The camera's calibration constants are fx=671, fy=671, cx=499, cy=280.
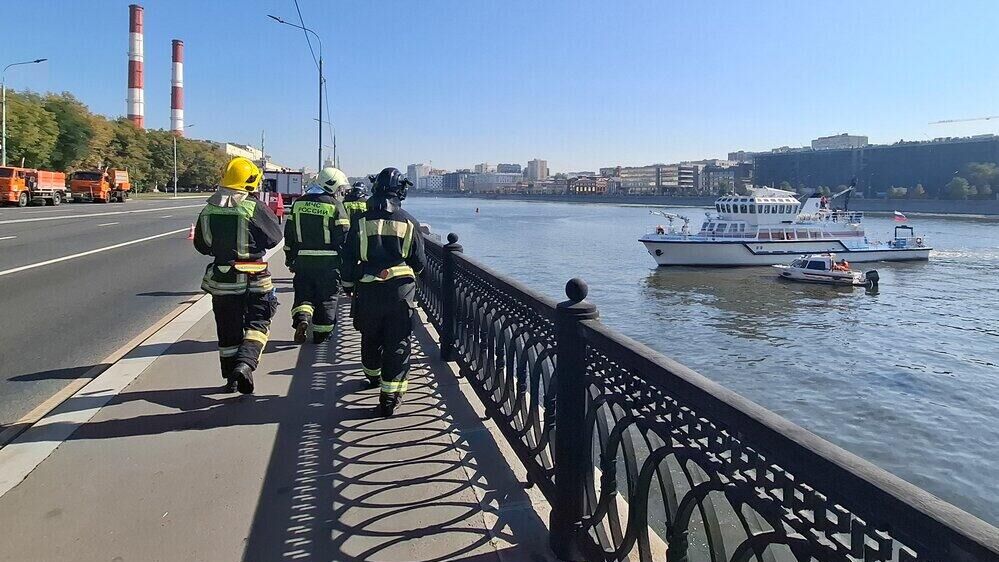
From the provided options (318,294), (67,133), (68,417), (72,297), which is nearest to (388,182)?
(318,294)

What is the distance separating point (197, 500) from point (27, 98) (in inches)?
2508

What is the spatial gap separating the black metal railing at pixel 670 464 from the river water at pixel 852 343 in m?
8.92

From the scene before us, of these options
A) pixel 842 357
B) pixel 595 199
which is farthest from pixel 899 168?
pixel 842 357

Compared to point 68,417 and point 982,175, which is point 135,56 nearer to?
point 68,417

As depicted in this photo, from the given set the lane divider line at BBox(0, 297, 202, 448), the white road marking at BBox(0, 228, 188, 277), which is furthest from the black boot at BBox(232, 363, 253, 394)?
the white road marking at BBox(0, 228, 188, 277)

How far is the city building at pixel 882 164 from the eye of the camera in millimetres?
135375

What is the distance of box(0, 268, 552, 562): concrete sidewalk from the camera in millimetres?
2854

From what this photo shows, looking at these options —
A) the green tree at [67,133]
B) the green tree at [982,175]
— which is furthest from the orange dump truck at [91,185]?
the green tree at [982,175]

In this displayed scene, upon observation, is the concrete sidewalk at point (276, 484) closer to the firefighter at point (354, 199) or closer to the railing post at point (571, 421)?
the railing post at point (571, 421)

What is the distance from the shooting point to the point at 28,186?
34.5m

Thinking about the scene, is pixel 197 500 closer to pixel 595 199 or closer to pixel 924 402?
pixel 924 402

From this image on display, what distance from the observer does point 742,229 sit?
147 ft

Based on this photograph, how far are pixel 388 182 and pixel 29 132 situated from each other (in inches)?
2168

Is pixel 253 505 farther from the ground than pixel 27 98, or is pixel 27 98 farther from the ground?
pixel 27 98
